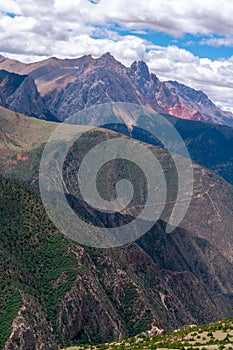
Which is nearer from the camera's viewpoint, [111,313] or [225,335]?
[225,335]

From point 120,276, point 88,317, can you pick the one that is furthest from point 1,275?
point 120,276

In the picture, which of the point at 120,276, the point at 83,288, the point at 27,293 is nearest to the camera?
the point at 27,293

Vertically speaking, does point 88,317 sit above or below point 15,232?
below

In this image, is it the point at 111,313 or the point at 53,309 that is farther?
the point at 111,313

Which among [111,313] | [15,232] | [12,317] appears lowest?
[111,313]

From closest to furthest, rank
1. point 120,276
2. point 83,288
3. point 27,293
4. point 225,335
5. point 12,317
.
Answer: point 225,335
point 12,317
point 27,293
point 83,288
point 120,276

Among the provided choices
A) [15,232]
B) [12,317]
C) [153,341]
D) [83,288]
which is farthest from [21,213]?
[153,341]

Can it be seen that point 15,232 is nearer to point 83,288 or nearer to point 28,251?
point 28,251

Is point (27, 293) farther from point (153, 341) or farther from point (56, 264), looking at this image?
point (153, 341)

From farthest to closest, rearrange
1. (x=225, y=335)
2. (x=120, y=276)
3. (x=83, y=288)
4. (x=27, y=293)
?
(x=120, y=276)
(x=83, y=288)
(x=27, y=293)
(x=225, y=335)
